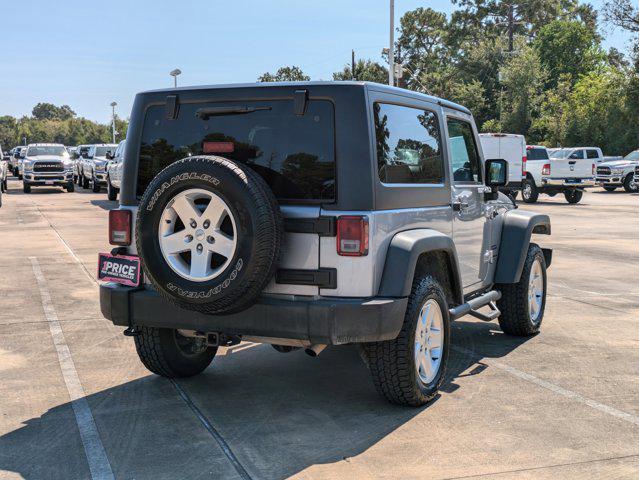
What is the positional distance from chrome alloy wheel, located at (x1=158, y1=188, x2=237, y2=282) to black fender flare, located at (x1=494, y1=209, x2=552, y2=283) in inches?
122

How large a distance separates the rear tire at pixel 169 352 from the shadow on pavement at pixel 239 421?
10 cm

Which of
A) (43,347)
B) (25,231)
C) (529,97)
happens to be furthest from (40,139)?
(43,347)

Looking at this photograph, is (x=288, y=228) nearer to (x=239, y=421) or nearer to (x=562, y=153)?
(x=239, y=421)

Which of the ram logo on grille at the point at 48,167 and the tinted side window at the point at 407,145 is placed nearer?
the tinted side window at the point at 407,145

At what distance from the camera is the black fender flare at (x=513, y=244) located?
22.5 ft

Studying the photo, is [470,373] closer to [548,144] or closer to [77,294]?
[77,294]

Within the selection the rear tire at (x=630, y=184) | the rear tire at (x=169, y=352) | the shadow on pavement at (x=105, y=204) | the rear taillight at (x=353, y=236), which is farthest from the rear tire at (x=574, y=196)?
the rear taillight at (x=353, y=236)

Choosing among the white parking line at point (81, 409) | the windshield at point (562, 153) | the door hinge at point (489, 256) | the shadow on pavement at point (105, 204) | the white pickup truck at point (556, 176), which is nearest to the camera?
the white parking line at point (81, 409)

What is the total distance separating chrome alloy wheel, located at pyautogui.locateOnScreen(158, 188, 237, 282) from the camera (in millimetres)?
4520

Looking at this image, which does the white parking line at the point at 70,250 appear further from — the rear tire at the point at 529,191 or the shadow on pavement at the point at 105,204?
the rear tire at the point at 529,191

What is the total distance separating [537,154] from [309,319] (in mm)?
26535

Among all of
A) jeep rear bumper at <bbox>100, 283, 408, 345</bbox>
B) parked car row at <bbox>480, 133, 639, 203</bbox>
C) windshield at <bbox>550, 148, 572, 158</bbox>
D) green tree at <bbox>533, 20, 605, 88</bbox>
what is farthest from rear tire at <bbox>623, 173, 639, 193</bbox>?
green tree at <bbox>533, 20, 605, 88</bbox>

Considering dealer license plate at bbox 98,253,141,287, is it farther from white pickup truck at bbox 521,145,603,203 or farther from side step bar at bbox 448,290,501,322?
white pickup truck at bbox 521,145,603,203

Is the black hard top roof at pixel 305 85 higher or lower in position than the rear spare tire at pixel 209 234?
higher
